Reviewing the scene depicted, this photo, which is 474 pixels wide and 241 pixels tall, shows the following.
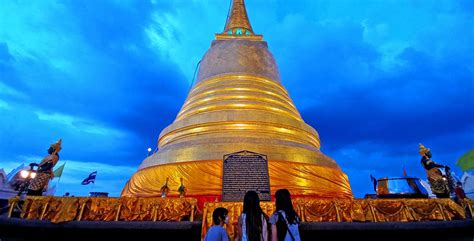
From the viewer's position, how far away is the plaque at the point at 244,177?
233 inches

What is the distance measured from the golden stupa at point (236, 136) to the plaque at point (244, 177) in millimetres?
919

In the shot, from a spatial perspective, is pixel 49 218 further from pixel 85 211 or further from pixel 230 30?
pixel 230 30

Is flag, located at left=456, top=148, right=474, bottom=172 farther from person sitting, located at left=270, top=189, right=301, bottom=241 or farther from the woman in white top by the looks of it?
the woman in white top

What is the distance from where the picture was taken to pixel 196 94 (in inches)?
415

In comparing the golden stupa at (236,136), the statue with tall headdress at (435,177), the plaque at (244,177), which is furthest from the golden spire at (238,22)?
the statue with tall headdress at (435,177)

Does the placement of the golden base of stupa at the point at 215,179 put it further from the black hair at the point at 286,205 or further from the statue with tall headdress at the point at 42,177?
the black hair at the point at 286,205

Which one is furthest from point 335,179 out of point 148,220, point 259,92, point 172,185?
point 148,220

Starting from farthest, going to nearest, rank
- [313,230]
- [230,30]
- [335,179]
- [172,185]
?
1. [230,30]
2. [335,179]
3. [172,185]
4. [313,230]

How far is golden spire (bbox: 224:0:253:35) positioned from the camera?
1445 centimetres

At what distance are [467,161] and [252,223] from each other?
82.7 ft

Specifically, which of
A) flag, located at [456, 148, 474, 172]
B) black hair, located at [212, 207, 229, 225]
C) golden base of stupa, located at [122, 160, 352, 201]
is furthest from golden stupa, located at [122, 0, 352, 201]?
flag, located at [456, 148, 474, 172]

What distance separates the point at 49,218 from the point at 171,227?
2.62 metres

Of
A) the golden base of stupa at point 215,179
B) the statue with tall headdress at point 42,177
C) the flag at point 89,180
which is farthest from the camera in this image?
the flag at point 89,180

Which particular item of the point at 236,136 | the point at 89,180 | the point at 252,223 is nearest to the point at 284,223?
the point at 252,223
